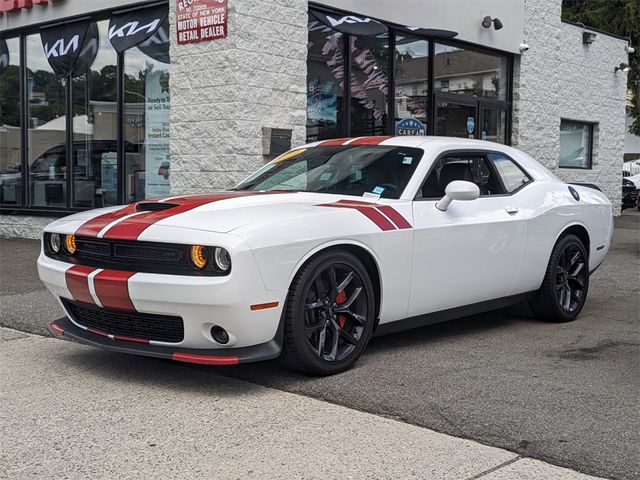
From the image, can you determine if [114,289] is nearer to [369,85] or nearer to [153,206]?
[153,206]

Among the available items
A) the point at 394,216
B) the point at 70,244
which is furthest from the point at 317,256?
the point at 70,244

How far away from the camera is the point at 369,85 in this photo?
1181 cm

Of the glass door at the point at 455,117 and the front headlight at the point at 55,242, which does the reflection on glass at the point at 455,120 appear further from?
the front headlight at the point at 55,242

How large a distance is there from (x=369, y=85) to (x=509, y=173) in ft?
19.5

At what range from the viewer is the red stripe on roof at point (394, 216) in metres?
4.94

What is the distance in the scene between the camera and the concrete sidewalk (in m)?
3.26

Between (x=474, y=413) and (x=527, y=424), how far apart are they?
269 millimetres

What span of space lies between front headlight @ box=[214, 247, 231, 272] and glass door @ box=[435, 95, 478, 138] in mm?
9291

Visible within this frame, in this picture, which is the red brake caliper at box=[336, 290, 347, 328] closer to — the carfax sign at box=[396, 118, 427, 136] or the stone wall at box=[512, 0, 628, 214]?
the carfax sign at box=[396, 118, 427, 136]

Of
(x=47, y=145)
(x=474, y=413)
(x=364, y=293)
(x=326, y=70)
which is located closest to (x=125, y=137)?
(x=47, y=145)

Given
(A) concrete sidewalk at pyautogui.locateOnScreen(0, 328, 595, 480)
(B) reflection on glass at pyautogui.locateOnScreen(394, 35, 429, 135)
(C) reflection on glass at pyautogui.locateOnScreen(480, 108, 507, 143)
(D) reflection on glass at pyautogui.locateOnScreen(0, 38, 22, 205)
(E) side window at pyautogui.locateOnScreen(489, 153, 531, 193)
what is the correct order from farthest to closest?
(C) reflection on glass at pyautogui.locateOnScreen(480, 108, 507, 143)
(D) reflection on glass at pyautogui.locateOnScreen(0, 38, 22, 205)
(B) reflection on glass at pyautogui.locateOnScreen(394, 35, 429, 135)
(E) side window at pyautogui.locateOnScreen(489, 153, 531, 193)
(A) concrete sidewalk at pyautogui.locateOnScreen(0, 328, 595, 480)

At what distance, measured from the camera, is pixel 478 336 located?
5867mm

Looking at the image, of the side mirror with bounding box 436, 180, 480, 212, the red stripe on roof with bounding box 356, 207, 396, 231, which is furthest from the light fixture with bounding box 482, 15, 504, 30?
the red stripe on roof with bounding box 356, 207, 396, 231

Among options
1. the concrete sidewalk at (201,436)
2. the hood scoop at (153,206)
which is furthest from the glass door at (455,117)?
the concrete sidewalk at (201,436)
